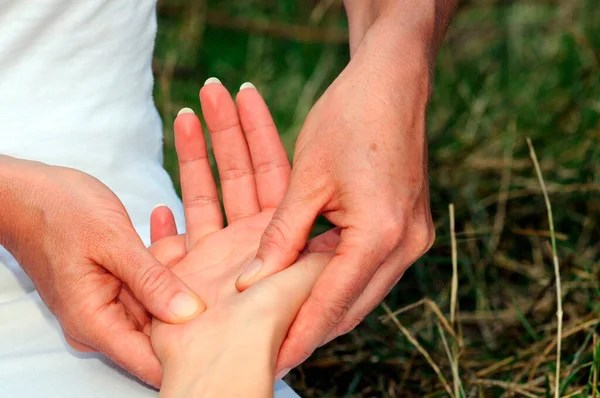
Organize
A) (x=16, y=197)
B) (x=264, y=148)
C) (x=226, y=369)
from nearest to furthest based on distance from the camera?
(x=226, y=369) < (x=16, y=197) < (x=264, y=148)

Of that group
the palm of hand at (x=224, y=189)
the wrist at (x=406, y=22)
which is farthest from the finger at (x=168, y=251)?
the wrist at (x=406, y=22)

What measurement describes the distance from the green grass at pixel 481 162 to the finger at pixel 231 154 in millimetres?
366

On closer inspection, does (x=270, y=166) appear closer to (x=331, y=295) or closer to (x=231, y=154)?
(x=231, y=154)

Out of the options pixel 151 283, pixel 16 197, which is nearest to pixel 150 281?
pixel 151 283

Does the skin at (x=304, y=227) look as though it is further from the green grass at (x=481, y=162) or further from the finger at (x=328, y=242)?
the green grass at (x=481, y=162)

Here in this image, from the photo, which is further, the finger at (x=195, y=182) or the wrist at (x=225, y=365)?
the finger at (x=195, y=182)

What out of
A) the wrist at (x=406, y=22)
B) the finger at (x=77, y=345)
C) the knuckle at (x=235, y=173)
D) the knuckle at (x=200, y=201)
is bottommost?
the finger at (x=77, y=345)

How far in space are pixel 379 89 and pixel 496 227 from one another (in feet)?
2.58

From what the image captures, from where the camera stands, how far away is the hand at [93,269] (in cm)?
92

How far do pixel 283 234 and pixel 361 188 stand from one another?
0.10 metres

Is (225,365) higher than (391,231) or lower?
lower

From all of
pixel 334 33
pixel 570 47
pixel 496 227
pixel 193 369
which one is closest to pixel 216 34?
pixel 334 33

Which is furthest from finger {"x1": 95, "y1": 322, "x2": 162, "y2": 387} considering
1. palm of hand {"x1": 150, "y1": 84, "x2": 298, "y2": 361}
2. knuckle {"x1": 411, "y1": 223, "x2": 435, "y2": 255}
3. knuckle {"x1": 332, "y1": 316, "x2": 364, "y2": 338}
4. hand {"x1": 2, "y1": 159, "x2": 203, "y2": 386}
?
knuckle {"x1": 411, "y1": 223, "x2": 435, "y2": 255}

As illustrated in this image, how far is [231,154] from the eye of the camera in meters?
1.13
